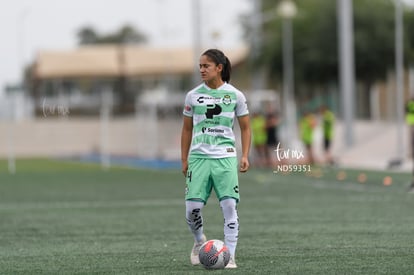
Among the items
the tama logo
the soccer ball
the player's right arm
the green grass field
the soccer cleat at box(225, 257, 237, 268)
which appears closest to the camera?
the soccer ball

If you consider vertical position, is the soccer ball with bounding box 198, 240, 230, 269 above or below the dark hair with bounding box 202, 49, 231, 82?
below

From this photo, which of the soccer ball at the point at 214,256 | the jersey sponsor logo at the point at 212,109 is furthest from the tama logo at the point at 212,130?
the soccer ball at the point at 214,256

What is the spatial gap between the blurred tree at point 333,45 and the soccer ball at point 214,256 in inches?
2186

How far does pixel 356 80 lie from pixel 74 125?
19082mm

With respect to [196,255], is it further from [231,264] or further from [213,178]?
[213,178]

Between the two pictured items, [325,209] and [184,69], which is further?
[184,69]

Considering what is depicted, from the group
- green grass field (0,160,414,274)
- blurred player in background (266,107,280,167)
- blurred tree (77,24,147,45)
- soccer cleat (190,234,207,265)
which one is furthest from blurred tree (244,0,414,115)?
blurred tree (77,24,147,45)

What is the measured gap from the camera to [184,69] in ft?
323

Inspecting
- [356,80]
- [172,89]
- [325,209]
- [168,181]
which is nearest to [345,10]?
[168,181]

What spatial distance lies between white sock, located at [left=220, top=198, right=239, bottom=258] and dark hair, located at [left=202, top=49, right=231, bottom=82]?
1161mm

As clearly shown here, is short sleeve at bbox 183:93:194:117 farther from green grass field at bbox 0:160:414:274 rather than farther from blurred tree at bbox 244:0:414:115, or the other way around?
blurred tree at bbox 244:0:414:115

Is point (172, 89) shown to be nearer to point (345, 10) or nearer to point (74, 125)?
point (74, 125)

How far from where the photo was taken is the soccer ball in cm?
1122

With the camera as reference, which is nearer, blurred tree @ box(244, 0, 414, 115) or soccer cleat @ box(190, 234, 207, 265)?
soccer cleat @ box(190, 234, 207, 265)
